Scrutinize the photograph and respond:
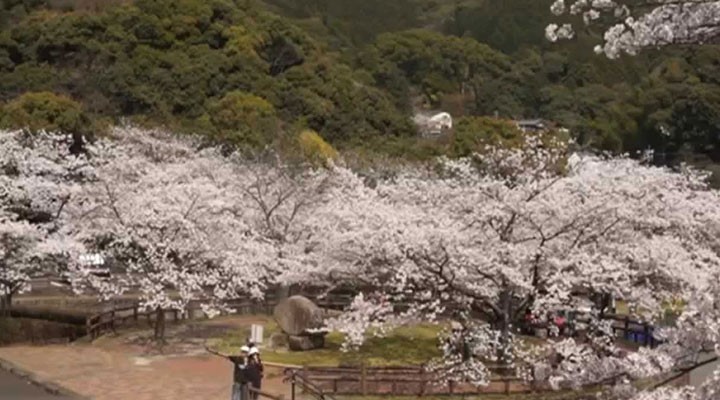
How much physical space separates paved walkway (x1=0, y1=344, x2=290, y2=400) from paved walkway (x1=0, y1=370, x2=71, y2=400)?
416 millimetres

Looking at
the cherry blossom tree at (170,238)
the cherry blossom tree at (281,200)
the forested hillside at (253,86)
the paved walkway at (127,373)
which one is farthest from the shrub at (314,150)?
the paved walkway at (127,373)

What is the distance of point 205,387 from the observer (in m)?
15.6

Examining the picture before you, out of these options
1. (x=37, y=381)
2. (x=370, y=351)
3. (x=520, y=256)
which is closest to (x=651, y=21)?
(x=520, y=256)

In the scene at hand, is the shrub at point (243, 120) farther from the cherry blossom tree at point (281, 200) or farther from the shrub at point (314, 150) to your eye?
the cherry blossom tree at point (281, 200)

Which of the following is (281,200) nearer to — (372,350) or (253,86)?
(372,350)

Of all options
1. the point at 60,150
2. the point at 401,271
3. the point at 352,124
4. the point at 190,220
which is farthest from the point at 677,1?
the point at 352,124

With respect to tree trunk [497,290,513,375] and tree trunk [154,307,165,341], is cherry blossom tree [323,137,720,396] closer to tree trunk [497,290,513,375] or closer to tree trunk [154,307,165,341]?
tree trunk [497,290,513,375]

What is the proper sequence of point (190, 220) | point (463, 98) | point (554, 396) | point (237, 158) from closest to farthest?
point (554, 396) < point (190, 220) < point (237, 158) < point (463, 98)

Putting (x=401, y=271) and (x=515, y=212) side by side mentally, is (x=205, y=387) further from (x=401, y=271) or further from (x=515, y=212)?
(x=515, y=212)

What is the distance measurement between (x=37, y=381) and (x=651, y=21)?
1389 cm

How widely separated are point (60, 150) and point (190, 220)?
A: 8.85 m

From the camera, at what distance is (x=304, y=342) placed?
17.9 meters

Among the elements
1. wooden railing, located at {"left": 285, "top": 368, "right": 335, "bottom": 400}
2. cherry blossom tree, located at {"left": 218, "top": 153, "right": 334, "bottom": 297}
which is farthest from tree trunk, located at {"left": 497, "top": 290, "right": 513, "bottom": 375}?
cherry blossom tree, located at {"left": 218, "top": 153, "right": 334, "bottom": 297}

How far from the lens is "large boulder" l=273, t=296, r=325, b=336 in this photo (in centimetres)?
1802
